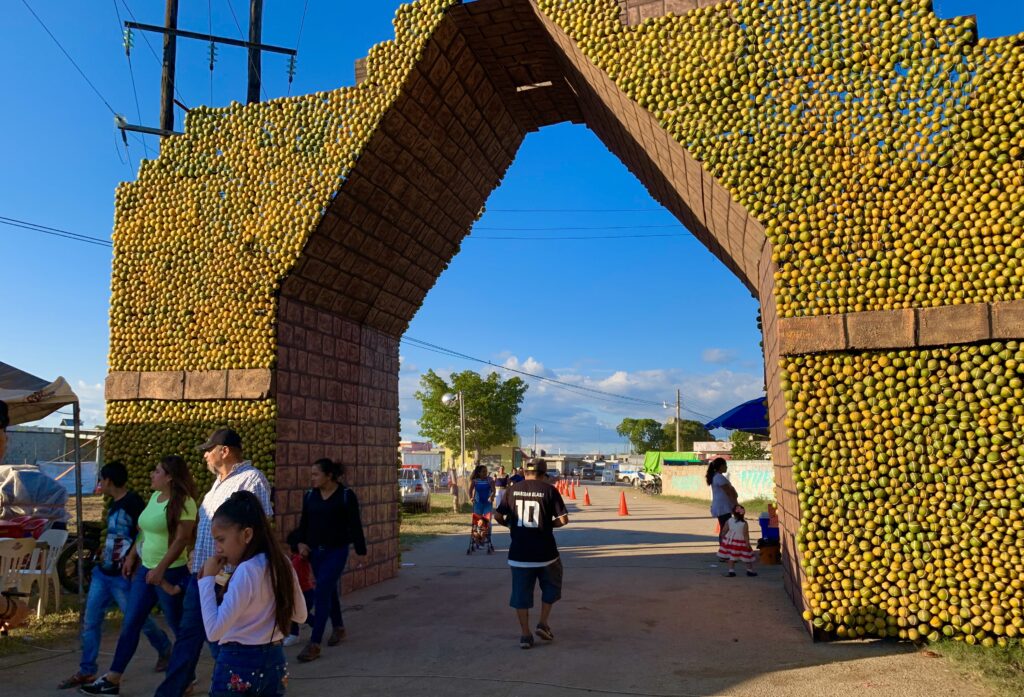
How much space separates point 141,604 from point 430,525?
15.3 metres

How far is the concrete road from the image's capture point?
552 cm

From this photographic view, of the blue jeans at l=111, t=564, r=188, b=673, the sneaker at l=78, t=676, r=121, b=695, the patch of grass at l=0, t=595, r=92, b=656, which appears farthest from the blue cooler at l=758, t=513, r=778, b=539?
the sneaker at l=78, t=676, r=121, b=695

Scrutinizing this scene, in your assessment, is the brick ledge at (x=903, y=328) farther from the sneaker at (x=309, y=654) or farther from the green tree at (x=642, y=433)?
the green tree at (x=642, y=433)

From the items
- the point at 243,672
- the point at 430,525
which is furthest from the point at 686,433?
the point at 243,672

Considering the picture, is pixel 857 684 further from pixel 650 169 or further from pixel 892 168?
pixel 650 169

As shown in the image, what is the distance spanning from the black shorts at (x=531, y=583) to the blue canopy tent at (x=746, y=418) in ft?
22.6

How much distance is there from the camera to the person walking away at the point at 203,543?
442 centimetres

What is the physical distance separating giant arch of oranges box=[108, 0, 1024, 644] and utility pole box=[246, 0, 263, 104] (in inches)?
265

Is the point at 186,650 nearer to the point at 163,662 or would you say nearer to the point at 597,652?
the point at 163,662

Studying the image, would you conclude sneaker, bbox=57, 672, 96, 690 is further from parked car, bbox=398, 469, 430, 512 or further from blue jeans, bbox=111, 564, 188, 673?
parked car, bbox=398, 469, 430, 512

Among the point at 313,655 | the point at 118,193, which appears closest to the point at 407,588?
the point at 313,655

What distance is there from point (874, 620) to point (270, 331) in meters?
6.83

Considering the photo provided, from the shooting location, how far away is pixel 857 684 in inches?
210

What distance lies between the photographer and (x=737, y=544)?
35.6 ft
